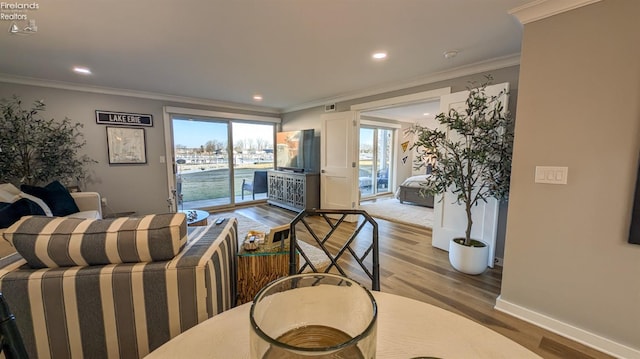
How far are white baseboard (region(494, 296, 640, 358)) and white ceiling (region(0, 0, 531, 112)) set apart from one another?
7.37 feet

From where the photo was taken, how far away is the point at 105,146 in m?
4.04

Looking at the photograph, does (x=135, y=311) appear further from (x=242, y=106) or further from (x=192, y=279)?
(x=242, y=106)

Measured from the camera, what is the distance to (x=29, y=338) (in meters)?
0.97

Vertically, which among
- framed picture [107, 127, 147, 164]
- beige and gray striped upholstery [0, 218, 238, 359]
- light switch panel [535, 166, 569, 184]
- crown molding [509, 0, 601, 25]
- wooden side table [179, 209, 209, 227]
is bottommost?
wooden side table [179, 209, 209, 227]

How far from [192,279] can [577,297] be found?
7.92 feet

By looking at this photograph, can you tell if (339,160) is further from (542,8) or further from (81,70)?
(81,70)

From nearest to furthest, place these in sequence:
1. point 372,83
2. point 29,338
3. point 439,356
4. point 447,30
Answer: point 439,356
point 29,338
point 447,30
point 372,83

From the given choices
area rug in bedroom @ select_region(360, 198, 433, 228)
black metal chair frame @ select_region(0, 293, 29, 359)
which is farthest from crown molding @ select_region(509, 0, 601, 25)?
area rug in bedroom @ select_region(360, 198, 433, 228)

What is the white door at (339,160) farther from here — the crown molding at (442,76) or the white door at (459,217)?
the white door at (459,217)

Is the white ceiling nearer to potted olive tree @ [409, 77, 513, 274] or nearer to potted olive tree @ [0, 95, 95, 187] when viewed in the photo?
potted olive tree @ [0, 95, 95, 187]

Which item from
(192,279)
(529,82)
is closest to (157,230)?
(192,279)

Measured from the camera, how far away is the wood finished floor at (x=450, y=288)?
1.68 meters

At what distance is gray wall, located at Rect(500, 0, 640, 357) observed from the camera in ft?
4.90

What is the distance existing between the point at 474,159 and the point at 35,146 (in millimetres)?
5433
